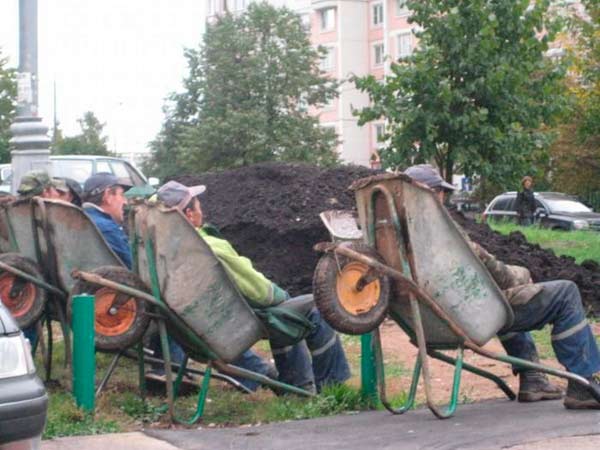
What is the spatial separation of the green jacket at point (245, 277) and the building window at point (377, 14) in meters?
80.2

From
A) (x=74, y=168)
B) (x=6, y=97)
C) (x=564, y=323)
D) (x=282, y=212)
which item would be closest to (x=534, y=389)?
(x=564, y=323)

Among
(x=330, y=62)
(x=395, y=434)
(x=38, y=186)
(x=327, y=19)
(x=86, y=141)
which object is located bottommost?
(x=395, y=434)

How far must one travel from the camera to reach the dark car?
16.6ft

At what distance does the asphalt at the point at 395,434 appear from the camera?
661 centimetres

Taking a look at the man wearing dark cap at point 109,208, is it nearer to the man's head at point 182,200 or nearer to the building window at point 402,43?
the man's head at point 182,200

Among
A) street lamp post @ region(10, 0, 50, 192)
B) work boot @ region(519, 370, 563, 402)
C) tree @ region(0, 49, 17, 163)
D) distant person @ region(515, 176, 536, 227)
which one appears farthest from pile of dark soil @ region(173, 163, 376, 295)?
tree @ region(0, 49, 17, 163)

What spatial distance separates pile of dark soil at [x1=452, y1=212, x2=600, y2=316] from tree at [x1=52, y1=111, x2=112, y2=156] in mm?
46426

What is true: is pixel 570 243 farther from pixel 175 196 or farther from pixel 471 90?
pixel 175 196

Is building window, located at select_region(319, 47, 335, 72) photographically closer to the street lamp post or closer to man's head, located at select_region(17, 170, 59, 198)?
the street lamp post

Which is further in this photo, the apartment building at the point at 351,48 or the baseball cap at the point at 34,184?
the apartment building at the point at 351,48

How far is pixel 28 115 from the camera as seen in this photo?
461 inches

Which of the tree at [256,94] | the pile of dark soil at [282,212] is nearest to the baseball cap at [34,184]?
the pile of dark soil at [282,212]

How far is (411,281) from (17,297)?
2.76 m

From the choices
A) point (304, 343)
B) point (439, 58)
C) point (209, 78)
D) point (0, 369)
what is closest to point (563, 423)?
point (304, 343)
